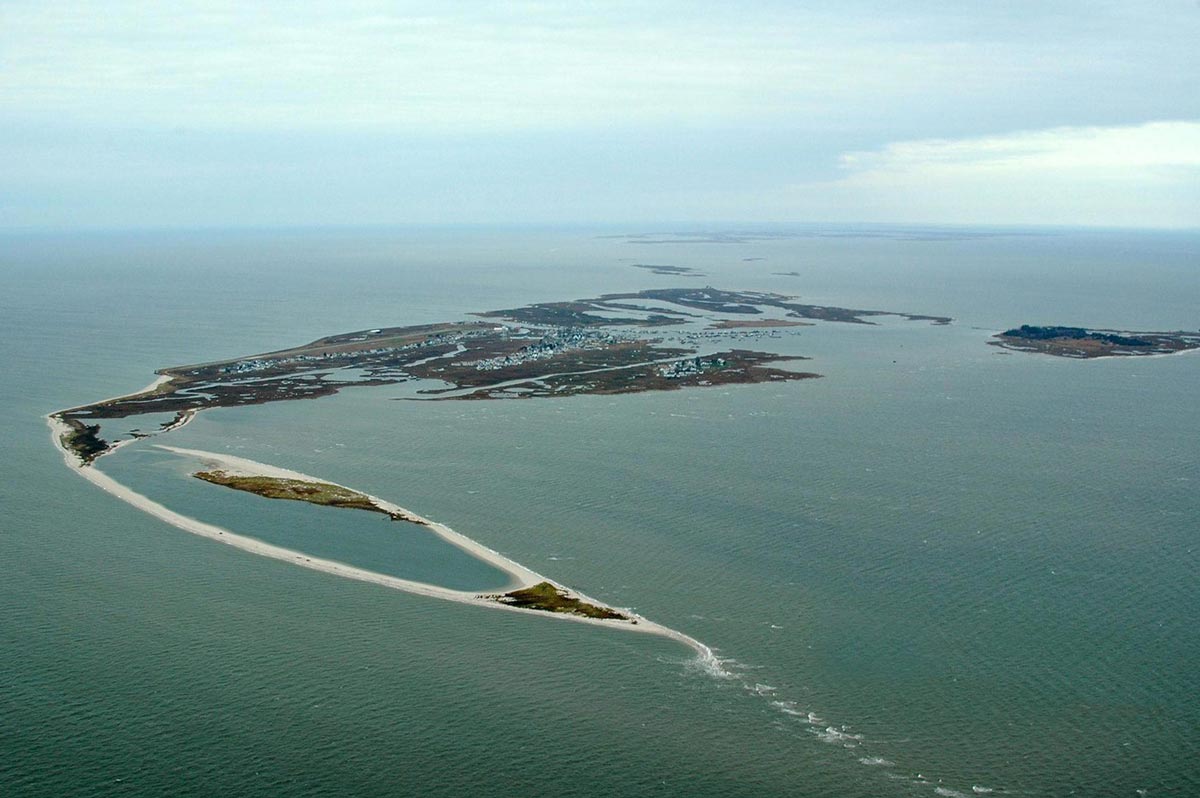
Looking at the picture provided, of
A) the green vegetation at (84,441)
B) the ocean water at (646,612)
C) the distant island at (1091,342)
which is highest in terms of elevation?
the distant island at (1091,342)

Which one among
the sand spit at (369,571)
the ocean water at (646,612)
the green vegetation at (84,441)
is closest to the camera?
the ocean water at (646,612)

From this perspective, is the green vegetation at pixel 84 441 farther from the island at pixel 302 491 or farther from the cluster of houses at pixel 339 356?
the cluster of houses at pixel 339 356

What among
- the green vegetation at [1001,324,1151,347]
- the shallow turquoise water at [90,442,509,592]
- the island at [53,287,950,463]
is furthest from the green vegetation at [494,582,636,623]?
the green vegetation at [1001,324,1151,347]

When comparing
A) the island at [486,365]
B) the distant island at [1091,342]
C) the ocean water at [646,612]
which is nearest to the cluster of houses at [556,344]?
the island at [486,365]

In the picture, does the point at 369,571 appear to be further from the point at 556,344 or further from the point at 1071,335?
the point at 1071,335

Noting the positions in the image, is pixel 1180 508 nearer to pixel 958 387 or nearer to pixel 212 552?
pixel 958 387
